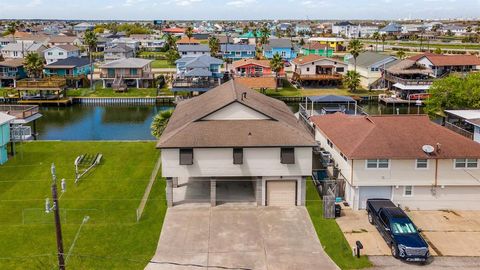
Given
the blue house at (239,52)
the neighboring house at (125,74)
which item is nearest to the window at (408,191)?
the neighboring house at (125,74)

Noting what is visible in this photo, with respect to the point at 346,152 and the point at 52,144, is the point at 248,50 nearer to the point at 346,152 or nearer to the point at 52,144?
the point at 52,144

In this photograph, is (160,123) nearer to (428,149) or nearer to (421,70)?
(428,149)

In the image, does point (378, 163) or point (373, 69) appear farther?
point (373, 69)

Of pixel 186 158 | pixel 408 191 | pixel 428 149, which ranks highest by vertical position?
pixel 428 149

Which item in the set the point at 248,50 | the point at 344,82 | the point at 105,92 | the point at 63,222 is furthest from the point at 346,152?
the point at 248,50

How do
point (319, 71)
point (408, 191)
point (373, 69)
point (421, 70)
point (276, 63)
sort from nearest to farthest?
point (408, 191) → point (421, 70) → point (276, 63) → point (373, 69) → point (319, 71)

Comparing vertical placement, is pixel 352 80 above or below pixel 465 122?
above

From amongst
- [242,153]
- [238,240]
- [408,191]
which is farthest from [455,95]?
[238,240]
